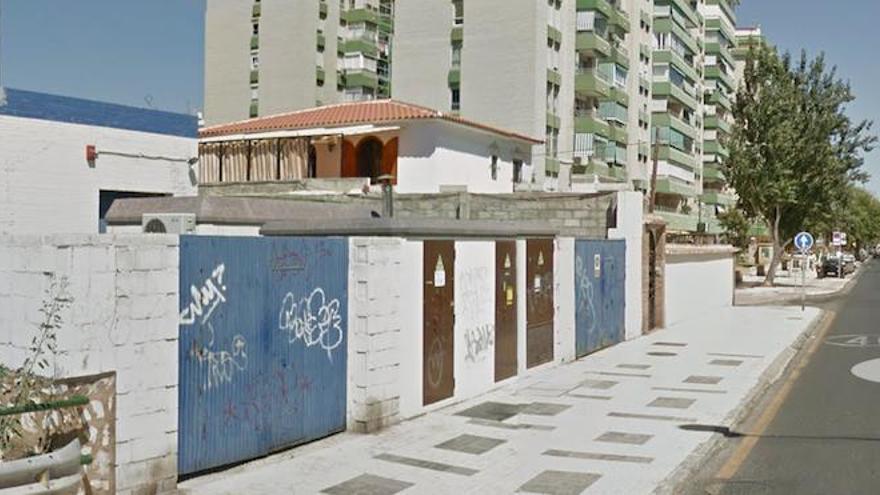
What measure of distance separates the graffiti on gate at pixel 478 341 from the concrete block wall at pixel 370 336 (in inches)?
77.8

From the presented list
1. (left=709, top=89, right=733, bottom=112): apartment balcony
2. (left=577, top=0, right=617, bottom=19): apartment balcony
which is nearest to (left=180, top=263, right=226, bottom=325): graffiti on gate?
(left=577, top=0, right=617, bottom=19): apartment balcony

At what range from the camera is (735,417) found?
9.62 m

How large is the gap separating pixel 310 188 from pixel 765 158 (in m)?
27.2

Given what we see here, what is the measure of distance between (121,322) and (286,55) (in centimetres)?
5175

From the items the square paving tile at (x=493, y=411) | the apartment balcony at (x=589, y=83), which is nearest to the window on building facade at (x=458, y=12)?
the apartment balcony at (x=589, y=83)

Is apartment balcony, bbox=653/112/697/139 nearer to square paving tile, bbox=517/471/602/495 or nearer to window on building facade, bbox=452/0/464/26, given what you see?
window on building facade, bbox=452/0/464/26

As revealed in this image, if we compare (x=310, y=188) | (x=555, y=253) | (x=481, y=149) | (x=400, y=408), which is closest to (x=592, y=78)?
(x=481, y=149)

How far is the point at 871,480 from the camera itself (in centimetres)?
695

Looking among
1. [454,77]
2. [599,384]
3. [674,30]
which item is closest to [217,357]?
[599,384]

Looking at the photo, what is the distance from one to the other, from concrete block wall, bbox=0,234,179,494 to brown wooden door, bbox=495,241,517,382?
5.90 meters

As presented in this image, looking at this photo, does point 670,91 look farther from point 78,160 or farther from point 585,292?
point 78,160

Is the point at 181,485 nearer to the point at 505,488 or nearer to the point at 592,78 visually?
the point at 505,488

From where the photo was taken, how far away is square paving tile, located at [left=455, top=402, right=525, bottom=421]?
941 centimetres

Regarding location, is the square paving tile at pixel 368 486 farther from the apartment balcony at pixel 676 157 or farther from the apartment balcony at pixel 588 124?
the apartment balcony at pixel 676 157
